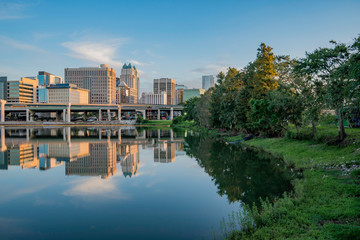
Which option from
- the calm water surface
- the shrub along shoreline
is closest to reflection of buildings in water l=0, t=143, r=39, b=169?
the calm water surface

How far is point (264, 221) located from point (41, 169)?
81.6 feet

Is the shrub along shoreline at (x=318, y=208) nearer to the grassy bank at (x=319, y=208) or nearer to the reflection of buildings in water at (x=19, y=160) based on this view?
the grassy bank at (x=319, y=208)

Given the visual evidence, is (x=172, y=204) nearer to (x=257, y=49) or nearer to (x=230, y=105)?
(x=257, y=49)

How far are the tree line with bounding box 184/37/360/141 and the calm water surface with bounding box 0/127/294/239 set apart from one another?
744cm

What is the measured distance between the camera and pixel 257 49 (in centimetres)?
4794

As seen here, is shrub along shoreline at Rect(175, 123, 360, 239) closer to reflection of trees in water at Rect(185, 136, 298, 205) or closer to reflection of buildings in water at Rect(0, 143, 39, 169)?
reflection of trees in water at Rect(185, 136, 298, 205)

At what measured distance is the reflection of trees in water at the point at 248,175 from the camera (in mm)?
19359

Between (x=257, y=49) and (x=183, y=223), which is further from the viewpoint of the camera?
(x=257, y=49)

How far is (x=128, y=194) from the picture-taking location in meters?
19.5

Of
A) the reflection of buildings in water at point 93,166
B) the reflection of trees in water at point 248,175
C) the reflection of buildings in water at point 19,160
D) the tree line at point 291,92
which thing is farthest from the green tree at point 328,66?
the reflection of buildings in water at point 19,160

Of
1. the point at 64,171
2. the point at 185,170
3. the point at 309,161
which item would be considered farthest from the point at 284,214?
the point at 64,171

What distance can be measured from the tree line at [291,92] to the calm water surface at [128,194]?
744 centimetres

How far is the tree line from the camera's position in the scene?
22.7 m

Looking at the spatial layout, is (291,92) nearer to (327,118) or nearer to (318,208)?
(327,118)
